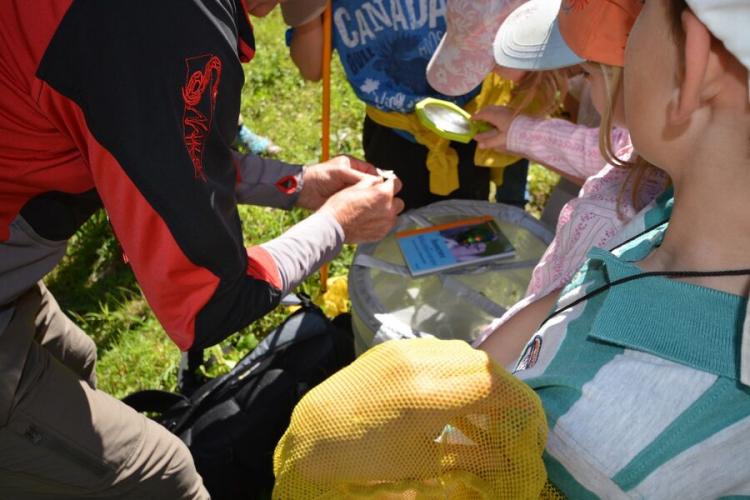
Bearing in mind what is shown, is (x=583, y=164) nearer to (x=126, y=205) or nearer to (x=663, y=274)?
(x=663, y=274)

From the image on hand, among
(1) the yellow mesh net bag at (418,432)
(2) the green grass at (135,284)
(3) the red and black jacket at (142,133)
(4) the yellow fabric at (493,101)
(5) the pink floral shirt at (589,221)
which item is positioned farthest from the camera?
(2) the green grass at (135,284)

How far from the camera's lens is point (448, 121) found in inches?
76.0

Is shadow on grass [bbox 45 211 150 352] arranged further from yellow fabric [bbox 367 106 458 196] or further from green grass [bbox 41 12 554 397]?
Result: yellow fabric [bbox 367 106 458 196]

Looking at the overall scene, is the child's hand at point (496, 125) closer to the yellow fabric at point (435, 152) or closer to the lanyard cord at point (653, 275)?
the yellow fabric at point (435, 152)

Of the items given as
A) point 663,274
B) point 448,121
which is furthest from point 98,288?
point 663,274

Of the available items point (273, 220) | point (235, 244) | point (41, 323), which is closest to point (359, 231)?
point (235, 244)

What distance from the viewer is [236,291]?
4.26 ft

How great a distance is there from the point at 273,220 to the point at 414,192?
37.7 inches

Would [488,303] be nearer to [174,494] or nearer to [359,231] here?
[359,231]

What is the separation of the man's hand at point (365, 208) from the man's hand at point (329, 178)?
0.07 meters

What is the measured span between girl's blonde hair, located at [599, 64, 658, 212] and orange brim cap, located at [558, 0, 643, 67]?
0.20 feet

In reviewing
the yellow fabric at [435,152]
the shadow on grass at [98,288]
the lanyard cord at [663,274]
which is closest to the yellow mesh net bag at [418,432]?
the lanyard cord at [663,274]

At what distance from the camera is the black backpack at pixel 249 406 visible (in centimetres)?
186

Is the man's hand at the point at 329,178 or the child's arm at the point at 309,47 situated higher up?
the child's arm at the point at 309,47
